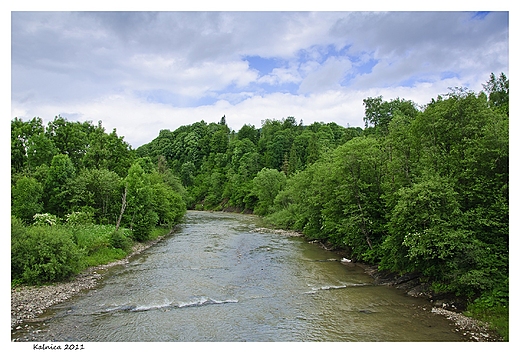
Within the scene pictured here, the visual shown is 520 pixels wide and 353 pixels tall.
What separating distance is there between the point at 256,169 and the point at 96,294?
82460 millimetres

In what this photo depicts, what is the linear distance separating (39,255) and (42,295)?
2571mm

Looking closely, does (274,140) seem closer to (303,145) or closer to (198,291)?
(303,145)

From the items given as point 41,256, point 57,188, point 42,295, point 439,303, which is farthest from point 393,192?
point 57,188

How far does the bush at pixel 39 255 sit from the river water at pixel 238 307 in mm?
2473

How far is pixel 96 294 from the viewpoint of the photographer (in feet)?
61.0

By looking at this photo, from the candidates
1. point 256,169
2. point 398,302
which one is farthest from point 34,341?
point 256,169

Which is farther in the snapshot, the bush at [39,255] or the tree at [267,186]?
the tree at [267,186]

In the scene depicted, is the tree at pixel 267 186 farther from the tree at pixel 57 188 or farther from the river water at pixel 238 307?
the river water at pixel 238 307

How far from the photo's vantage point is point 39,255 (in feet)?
63.7

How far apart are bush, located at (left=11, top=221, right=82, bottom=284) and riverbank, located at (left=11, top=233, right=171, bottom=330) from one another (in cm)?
62

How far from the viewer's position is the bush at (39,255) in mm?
19188

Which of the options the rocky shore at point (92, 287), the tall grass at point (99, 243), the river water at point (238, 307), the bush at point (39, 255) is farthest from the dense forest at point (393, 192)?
A: the tall grass at point (99, 243)

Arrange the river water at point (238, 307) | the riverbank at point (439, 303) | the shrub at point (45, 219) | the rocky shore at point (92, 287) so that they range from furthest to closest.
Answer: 1. the shrub at point (45, 219)
2. the rocky shore at point (92, 287)
3. the river water at point (238, 307)
4. the riverbank at point (439, 303)

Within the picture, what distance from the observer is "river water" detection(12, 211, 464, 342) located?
13.8m
